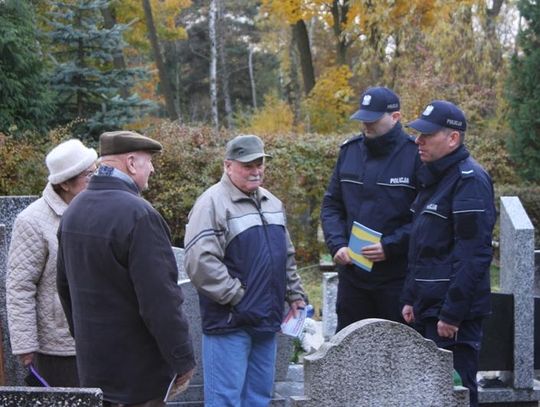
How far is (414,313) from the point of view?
495cm

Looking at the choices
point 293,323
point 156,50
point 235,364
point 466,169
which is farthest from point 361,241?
point 156,50

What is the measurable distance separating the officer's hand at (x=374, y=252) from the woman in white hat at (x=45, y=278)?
5.79 feet

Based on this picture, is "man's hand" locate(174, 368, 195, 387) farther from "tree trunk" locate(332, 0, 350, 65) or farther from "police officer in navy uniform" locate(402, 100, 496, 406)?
"tree trunk" locate(332, 0, 350, 65)

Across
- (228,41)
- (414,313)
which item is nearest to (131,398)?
(414,313)

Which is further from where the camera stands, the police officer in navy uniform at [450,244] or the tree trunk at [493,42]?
the tree trunk at [493,42]

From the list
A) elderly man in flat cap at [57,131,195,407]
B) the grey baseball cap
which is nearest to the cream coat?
elderly man in flat cap at [57,131,195,407]

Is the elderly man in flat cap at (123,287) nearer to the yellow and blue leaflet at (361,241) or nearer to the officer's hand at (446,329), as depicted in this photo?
the officer's hand at (446,329)

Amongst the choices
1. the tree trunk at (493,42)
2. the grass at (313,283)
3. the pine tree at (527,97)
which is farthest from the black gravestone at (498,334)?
the tree trunk at (493,42)

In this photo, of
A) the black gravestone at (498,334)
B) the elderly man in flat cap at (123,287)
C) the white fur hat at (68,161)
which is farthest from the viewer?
the black gravestone at (498,334)

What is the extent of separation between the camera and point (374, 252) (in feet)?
17.3

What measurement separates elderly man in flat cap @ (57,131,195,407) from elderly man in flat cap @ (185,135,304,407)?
831 mm

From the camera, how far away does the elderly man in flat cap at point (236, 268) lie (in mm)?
4707

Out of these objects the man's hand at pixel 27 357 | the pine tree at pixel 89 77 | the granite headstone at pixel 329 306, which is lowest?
the granite headstone at pixel 329 306

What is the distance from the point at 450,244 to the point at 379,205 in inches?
27.7
